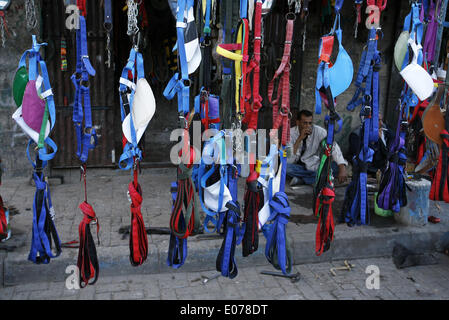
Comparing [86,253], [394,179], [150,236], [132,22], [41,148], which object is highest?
[132,22]

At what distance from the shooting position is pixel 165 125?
744 centimetres

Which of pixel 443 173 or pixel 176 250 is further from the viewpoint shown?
pixel 443 173

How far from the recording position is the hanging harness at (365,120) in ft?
7.10

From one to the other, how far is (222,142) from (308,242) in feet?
6.20

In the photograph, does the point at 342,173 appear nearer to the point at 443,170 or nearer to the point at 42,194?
the point at 443,170

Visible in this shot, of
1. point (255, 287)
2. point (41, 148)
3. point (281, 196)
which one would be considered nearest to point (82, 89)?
point (41, 148)

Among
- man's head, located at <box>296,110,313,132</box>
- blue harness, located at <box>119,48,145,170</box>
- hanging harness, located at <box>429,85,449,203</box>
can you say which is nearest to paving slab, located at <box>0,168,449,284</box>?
man's head, located at <box>296,110,313,132</box>

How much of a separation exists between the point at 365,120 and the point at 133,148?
1230 mm

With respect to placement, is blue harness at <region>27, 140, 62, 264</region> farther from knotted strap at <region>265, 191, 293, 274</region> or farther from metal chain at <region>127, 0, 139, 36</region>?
knotted strap at <region>265, 191, 293, 274</region>

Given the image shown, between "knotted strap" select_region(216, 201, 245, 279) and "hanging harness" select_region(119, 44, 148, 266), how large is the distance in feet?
1.36

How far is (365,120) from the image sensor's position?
89.7 inches

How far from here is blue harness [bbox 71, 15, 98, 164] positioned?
1970mm

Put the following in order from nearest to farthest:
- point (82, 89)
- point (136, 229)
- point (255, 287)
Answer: point (82, 89) → point (136, 229) → point (255, 287)

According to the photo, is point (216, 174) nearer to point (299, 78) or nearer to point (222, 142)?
point (222, 142)
